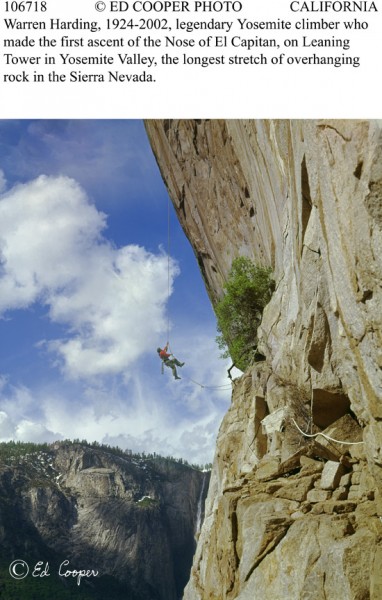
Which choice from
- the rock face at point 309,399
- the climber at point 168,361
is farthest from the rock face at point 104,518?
the rock face at point 309,399

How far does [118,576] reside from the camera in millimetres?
121500

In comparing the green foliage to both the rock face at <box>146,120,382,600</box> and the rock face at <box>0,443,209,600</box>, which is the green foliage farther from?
the rock face at <box>0,443,209,600</box>

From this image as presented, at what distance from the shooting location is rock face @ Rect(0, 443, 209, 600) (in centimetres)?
12344

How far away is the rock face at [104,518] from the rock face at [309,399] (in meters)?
103

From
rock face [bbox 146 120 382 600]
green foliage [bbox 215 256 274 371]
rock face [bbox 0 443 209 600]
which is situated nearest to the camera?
rock face [bbox 146 120 382 600]

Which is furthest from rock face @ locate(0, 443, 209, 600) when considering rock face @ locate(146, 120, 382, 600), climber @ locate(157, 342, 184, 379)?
rock face @ locate(146, 120, 382, 600)

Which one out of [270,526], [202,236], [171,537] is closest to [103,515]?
[171,537]

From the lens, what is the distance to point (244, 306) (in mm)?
30297

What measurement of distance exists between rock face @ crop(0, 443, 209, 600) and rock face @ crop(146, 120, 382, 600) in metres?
103

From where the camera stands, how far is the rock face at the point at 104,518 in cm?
12344

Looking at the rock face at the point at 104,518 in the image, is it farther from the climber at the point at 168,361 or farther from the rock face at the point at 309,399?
the rock face at the point at 309,399

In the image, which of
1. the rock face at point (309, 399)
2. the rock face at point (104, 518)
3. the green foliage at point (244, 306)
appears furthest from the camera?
the rock face at point (104, 518)
